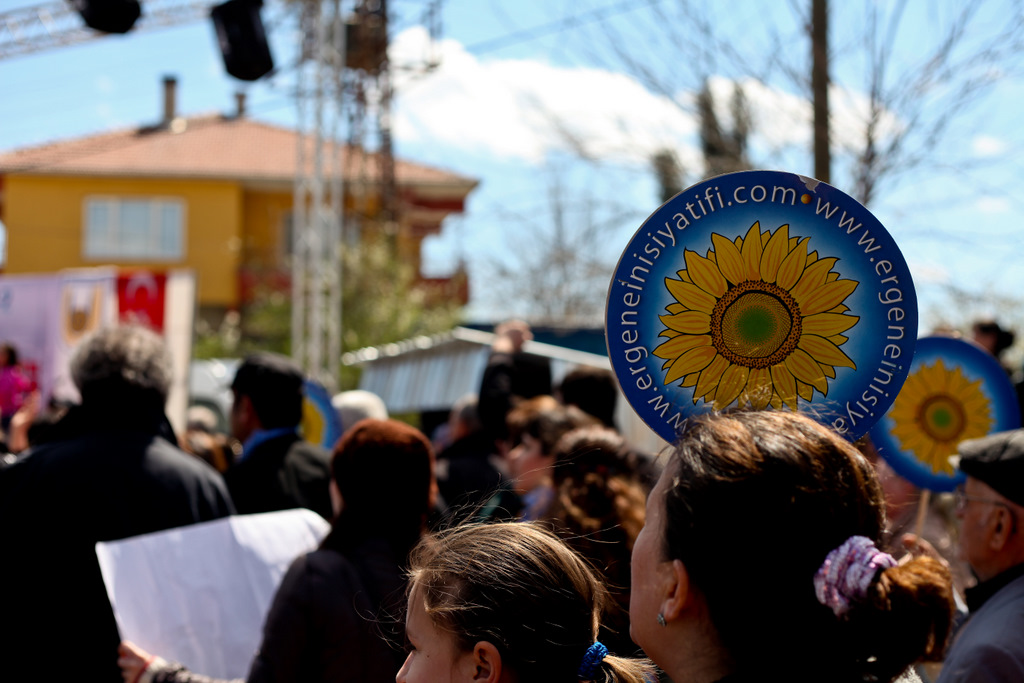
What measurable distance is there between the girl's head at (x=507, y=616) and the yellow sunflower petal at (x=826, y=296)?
1.80 feet

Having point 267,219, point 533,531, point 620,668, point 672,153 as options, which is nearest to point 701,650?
point 620,668

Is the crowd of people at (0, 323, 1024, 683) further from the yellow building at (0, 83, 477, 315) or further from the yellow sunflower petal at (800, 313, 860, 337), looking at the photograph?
the yellow building at (0, 83, 477, 315)

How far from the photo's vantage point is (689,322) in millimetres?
1657

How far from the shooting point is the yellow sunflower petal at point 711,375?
5.40 ft

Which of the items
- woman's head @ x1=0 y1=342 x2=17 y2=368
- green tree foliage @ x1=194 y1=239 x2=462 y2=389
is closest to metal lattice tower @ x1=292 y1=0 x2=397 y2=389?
green tree foliage @ x1=194 y1=239 x2=462 y2=389

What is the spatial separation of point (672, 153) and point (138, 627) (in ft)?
16.8

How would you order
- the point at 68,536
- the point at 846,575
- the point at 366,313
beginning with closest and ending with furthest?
the point at 846,575
the point at 68,536
the point at 366,313

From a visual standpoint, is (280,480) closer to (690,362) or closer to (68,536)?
(68,536)

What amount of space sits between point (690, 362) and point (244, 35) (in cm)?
1117

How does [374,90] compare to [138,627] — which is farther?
[374,90]

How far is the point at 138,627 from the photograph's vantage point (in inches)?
104

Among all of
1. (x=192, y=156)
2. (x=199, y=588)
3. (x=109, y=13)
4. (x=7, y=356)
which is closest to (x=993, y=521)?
(x=199, y=588)

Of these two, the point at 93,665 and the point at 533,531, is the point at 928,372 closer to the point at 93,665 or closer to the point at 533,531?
the point at 533,531

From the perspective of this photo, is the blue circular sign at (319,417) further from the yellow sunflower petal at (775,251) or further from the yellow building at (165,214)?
the yellow building at (165,214)
